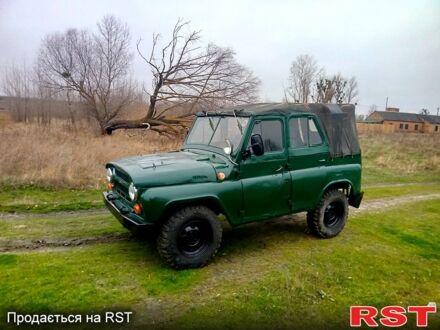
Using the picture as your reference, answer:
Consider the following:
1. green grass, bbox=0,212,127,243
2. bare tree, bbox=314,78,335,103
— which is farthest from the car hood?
bare tree, bbox=314,78,335,103

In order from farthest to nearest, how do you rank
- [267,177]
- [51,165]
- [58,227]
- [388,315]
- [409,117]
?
1. [409,117]
2. [51,165]
3. [58,227]
4. [267,177]
5. [388,315]

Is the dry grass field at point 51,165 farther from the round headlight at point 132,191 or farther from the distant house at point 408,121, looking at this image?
the distant house at point 408,121

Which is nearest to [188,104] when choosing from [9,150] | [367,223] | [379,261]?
[9,150]

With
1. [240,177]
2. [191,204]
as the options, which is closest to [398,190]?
[240,177]

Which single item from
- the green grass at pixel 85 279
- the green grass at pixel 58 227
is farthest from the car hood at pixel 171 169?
the green grass at pixel 58 227

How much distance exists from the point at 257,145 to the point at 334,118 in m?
1.93

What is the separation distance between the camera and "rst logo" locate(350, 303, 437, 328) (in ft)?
11.9

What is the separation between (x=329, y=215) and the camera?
6031 mm

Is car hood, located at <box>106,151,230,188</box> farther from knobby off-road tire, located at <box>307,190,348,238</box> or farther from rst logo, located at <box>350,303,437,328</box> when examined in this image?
rst logo, located at <box>350,303,437,328</box>

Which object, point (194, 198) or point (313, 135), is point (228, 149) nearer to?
point (194, 198)

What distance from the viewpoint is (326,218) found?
5.99 meters

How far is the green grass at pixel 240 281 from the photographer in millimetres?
3607

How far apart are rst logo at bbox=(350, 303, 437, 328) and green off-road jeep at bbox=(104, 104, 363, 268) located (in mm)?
1793

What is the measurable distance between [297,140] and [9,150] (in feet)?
32.2
